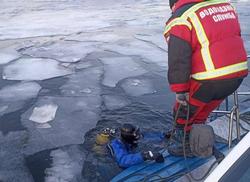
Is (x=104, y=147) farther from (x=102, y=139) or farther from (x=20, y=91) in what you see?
(x=20, y=91)

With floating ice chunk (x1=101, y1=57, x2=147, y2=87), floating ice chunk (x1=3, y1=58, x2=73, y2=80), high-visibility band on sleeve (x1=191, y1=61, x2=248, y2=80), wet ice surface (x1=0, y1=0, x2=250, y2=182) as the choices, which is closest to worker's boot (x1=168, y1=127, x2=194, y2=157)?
high-visibility band on sleeve (x1=191, y1=61, x2=248, y2=80)

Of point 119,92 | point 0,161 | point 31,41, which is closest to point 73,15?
point 31,41

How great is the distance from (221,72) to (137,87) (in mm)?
3562

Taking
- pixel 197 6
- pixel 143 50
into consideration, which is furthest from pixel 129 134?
pixel 143 50

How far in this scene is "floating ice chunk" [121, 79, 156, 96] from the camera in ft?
22.6

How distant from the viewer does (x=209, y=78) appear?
3.65m

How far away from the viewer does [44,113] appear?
6020mm

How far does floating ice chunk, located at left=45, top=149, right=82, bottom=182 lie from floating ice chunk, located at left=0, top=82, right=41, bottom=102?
2.07 meters

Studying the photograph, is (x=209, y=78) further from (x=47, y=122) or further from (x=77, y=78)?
(x=77, y=78)

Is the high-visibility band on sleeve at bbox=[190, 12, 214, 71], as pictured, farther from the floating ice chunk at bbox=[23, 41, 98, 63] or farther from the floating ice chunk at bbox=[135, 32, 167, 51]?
the floating ice chunk at bbox=[135, 32, 167, 51]

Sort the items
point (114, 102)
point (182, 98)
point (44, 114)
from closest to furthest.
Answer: point (182, 98) < point (44, 114) < point (114, 102)

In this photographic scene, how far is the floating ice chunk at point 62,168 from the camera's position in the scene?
435cm

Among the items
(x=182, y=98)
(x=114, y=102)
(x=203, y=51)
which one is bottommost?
(x=114, y=102)

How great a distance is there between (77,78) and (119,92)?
1106mm
